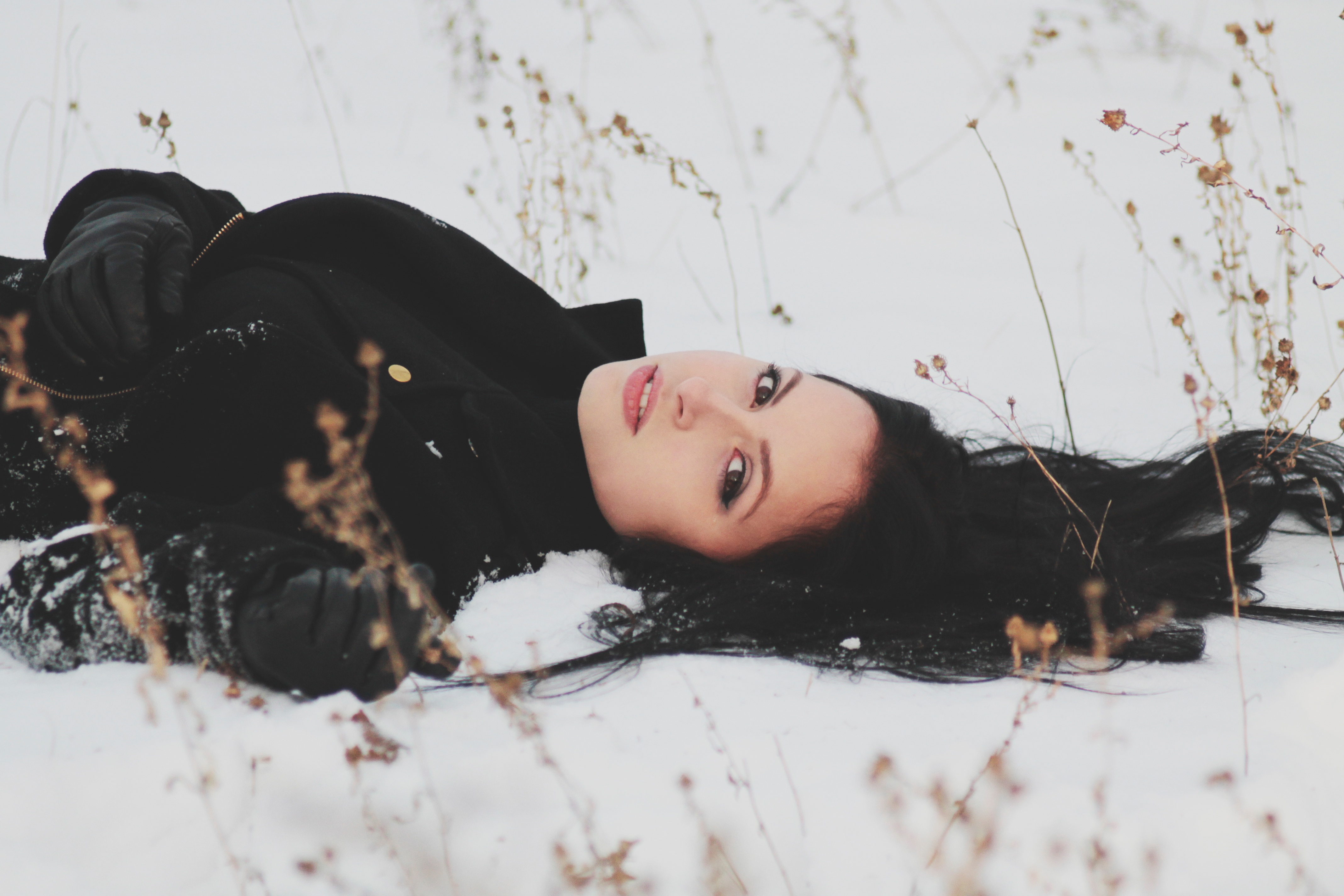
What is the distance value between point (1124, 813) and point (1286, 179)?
4.11m

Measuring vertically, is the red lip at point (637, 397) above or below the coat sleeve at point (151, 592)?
above

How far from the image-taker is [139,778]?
4.48ft

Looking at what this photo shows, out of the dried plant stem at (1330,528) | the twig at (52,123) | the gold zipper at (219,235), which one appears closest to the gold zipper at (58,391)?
the gold zipper at (219,235)

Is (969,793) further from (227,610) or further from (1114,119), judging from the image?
(1114,119)

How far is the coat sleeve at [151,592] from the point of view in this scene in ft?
5.07

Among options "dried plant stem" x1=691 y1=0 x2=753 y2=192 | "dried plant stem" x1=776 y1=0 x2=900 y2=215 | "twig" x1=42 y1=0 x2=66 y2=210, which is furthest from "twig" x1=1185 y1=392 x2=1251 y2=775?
"twig" x1=42 y1=0 x2=66 y2=210

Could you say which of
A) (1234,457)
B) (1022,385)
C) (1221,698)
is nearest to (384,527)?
(1221,698)

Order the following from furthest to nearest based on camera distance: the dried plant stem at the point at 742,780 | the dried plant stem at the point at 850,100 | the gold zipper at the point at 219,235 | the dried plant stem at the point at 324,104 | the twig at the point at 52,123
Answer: the dried plant stem at the point at 850,100 < the dried plant stem at the point at 324,104 < the twig at the point at 52,123 < the gold zipper at the point at 219,235 < the dried plant stem at the point at 742,780

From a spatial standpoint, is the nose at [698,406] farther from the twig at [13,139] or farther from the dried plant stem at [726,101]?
the twig at [13,139]

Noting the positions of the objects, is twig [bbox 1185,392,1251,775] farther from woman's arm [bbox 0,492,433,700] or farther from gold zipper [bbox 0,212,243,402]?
gold zipper [bbox 0,212,243,402]

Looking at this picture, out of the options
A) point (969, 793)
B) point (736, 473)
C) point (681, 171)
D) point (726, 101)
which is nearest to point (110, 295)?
point (736, 473)

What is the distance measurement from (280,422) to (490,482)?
475mm

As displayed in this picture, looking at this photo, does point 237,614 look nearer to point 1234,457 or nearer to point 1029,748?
point 1029,748

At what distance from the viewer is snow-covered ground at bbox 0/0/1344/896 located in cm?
136
